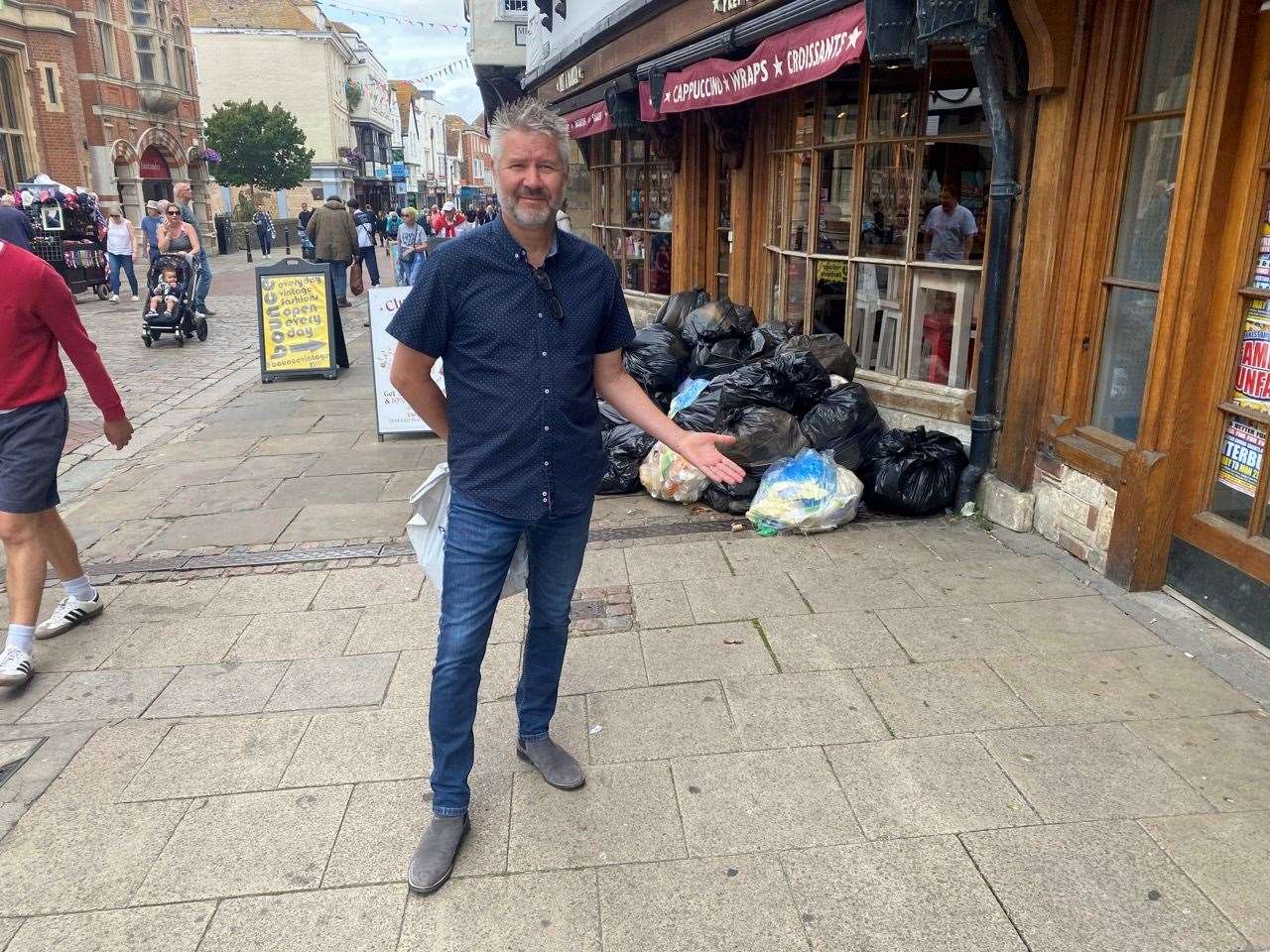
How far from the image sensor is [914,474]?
5086 mm

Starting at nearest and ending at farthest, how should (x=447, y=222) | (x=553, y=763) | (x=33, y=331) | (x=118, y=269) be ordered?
(x=553, y=763), (x=33, y=331), (x=118, y=269), (x=447, y=222)

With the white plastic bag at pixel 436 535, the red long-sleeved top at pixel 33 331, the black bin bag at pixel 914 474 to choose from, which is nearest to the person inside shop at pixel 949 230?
the black bin bag at pixel 914 474

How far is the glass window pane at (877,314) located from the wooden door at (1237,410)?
2337 millimetres

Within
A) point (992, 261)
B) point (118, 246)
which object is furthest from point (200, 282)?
point (992, 261)

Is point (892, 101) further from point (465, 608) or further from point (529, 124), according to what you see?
point (465, 608)

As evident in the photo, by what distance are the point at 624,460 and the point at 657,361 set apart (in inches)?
47.8

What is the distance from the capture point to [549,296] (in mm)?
2492

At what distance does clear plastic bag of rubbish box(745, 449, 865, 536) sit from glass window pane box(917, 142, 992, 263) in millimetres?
1576

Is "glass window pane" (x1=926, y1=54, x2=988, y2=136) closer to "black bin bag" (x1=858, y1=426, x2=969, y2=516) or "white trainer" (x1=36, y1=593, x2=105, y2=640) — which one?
"black bin bag" (x1=858, y1=426, x2=969, y2=516)

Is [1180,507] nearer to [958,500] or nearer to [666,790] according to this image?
[958,500]

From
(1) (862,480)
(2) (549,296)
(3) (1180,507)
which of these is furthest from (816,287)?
(2) (549,296)

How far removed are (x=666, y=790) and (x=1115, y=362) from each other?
306 centimetres

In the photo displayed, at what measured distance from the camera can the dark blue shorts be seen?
3.61m

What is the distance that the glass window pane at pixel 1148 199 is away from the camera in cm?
395
